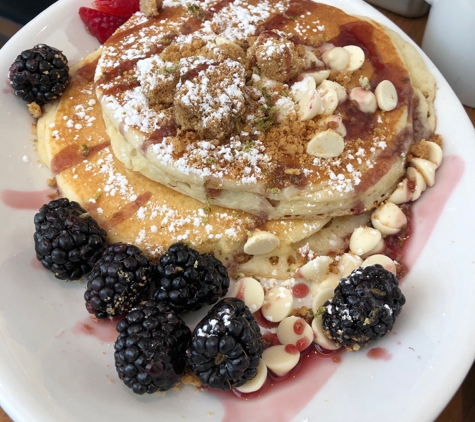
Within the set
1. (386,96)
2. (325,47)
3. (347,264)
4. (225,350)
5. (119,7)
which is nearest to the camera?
(225,350)

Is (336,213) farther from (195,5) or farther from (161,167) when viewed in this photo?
(195,5)

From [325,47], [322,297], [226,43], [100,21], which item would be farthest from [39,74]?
[322,297]

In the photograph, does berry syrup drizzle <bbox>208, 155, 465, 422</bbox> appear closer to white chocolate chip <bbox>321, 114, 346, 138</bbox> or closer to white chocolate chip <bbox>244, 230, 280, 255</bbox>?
white chocolate chip <bbox>244, 230, 280, 255</bbox>

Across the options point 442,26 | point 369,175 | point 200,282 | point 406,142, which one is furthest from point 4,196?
point 442,26

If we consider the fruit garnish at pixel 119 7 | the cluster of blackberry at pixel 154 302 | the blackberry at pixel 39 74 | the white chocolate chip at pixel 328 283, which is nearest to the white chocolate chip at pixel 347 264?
the white chocolate chip at pixel 328 283

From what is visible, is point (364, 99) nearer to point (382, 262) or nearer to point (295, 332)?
point (382, 262)

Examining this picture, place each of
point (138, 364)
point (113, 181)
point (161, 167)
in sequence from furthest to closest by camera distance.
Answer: point (113, 181)
point (161, 167)
point (138, 364)

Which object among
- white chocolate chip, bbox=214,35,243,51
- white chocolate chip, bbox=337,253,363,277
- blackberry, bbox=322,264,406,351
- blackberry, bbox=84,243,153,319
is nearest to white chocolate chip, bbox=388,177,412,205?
white chocolate chip, bbox=337,253,363,277
